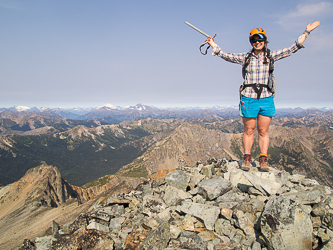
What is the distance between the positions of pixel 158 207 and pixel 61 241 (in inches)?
217

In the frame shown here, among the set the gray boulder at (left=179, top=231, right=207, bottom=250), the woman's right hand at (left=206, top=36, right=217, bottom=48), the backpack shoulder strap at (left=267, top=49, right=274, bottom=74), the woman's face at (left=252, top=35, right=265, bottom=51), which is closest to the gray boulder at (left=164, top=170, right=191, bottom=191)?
the gray boulder at (left=179, top=231, right=207, bottom=250)

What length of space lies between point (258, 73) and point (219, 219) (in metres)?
6.92

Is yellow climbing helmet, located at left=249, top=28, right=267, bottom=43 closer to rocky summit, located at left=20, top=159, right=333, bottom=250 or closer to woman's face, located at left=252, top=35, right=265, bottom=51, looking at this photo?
woman's face, located at left=252, top=35, right=265, bottom=51

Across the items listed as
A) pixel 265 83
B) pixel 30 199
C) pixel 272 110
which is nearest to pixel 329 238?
pixel 272 110

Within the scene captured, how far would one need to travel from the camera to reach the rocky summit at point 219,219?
5.51 m

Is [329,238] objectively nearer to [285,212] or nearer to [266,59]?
[285,212]

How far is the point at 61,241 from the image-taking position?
8.93m

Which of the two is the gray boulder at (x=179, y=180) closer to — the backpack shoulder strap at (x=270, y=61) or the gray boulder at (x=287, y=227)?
the gray boulder at (x=287, y=227)

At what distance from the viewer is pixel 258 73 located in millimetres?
8141

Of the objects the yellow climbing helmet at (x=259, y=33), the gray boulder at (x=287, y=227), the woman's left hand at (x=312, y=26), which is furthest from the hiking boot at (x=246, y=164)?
the woman's left hand at (x=312, y=26)

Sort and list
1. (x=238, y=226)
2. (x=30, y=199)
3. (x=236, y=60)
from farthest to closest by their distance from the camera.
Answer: (x=30, y=199)
(x=236, y=60)
(x=238, y=226)

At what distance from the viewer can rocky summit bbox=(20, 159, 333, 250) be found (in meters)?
5.51

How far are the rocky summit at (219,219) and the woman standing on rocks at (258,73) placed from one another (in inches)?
129

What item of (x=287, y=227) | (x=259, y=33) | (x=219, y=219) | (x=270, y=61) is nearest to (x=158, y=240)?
(x=219, y=219)
